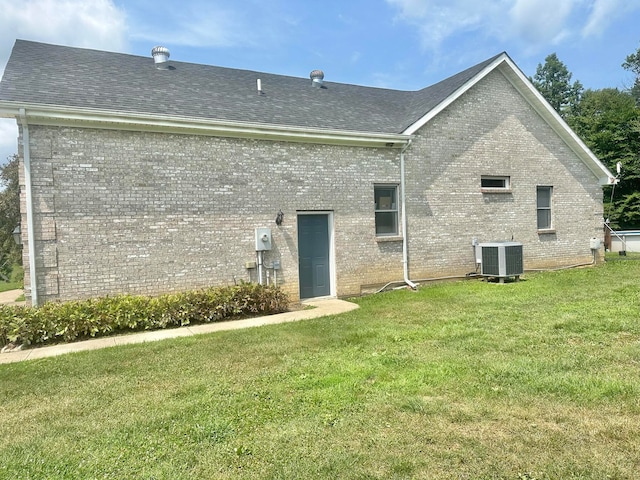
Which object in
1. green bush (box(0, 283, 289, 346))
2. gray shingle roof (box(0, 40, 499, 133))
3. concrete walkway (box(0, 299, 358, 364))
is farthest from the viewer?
gray shingle roof (box(0, 40, 499, 133))

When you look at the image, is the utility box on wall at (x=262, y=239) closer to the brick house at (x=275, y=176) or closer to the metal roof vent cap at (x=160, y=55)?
the brick house at (x=275, y=176)

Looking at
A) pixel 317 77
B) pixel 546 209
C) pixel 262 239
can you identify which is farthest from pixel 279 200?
pixel 546 209

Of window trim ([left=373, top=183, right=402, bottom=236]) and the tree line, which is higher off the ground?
the tree line

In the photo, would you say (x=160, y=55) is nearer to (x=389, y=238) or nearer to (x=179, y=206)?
(x=179, y=206)

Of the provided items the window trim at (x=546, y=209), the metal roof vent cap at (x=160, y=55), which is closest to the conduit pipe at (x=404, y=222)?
the window trim at (x=546, y=209)

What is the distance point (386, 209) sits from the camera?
11367 mm

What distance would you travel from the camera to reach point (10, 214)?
2409 centimetres

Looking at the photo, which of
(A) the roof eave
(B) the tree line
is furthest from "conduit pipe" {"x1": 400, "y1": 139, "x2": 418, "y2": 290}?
(B) the tree line

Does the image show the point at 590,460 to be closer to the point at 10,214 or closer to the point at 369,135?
the point at 369,135

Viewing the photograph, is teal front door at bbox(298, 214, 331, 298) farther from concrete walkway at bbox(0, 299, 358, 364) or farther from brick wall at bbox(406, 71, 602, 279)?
brick wall at bbox(406, 71, 602, 279)

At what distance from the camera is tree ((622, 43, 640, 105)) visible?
132 feet

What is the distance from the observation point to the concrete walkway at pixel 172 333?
6.28 meters

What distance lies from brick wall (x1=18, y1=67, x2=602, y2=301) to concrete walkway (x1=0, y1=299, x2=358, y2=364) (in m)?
1.33

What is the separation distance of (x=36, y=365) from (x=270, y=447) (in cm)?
418
